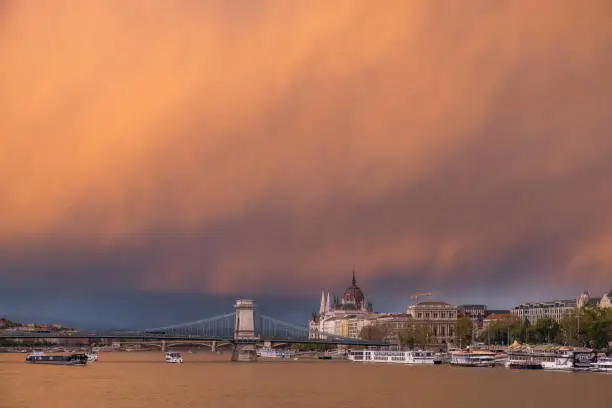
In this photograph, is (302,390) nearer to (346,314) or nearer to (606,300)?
(606,300)

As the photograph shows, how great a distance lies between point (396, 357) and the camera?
263 feet

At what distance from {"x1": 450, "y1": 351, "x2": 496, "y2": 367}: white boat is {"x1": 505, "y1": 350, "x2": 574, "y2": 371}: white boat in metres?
1.53

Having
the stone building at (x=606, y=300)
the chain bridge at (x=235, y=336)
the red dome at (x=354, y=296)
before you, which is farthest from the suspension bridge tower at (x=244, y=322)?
the red dome at (x=354, y=296)

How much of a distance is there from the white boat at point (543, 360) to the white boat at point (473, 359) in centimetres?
153

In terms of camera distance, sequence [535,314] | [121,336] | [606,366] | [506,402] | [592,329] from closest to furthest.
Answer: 1. [506,402]
2. [606,366]
3. [121,336]
4. [592,329]
5. [535,314]

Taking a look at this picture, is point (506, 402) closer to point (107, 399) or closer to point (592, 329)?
point (107, 399)

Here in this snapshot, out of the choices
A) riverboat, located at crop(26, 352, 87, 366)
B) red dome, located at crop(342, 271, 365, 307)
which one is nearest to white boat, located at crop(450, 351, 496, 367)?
riverboat, located at crop(26, 352, 87, 366)

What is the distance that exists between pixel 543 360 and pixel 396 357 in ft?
52.8

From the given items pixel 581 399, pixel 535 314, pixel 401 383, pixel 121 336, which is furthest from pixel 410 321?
pixel 581 399

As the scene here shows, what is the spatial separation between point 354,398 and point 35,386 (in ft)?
50.7

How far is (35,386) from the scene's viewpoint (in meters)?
44.8

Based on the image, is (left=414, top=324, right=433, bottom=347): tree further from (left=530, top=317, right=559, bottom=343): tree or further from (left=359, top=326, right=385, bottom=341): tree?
(left=530, top=317, right=559, bottom=343): tree

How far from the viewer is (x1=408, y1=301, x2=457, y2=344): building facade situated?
412 feet

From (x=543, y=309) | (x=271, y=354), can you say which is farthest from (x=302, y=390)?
(x=543, y=309)
